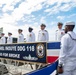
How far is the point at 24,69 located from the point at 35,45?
1276 millimetres

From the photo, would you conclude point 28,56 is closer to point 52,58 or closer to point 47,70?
point 52,58

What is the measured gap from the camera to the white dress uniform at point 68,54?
11.3ft

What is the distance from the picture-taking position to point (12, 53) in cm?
878

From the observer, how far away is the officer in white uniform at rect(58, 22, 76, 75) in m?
3.42

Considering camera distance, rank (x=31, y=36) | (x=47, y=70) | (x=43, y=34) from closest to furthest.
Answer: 1. (x=47, y=70)
2. (x=43, y=34)
3. (x=31, y=36)

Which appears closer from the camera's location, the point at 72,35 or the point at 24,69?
the point at 72,35

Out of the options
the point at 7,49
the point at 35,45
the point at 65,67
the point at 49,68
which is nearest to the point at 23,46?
the point at 35,45

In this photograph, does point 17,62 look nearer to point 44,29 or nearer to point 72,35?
point 44,29

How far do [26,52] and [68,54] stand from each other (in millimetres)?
4321

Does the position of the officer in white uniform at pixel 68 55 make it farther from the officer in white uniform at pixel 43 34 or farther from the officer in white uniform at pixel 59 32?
the officer in white uniform at pixel 43 34

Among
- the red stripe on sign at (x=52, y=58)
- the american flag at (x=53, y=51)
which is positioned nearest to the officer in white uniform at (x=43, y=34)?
the american flag at (x=53, y=51)

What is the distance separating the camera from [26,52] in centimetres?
768

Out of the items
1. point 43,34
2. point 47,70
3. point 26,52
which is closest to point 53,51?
point 26,52

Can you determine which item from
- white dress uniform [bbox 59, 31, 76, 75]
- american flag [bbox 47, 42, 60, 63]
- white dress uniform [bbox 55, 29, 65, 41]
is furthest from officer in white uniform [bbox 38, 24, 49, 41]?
white dress uniform [bbox 59, 31, 76, 75]
